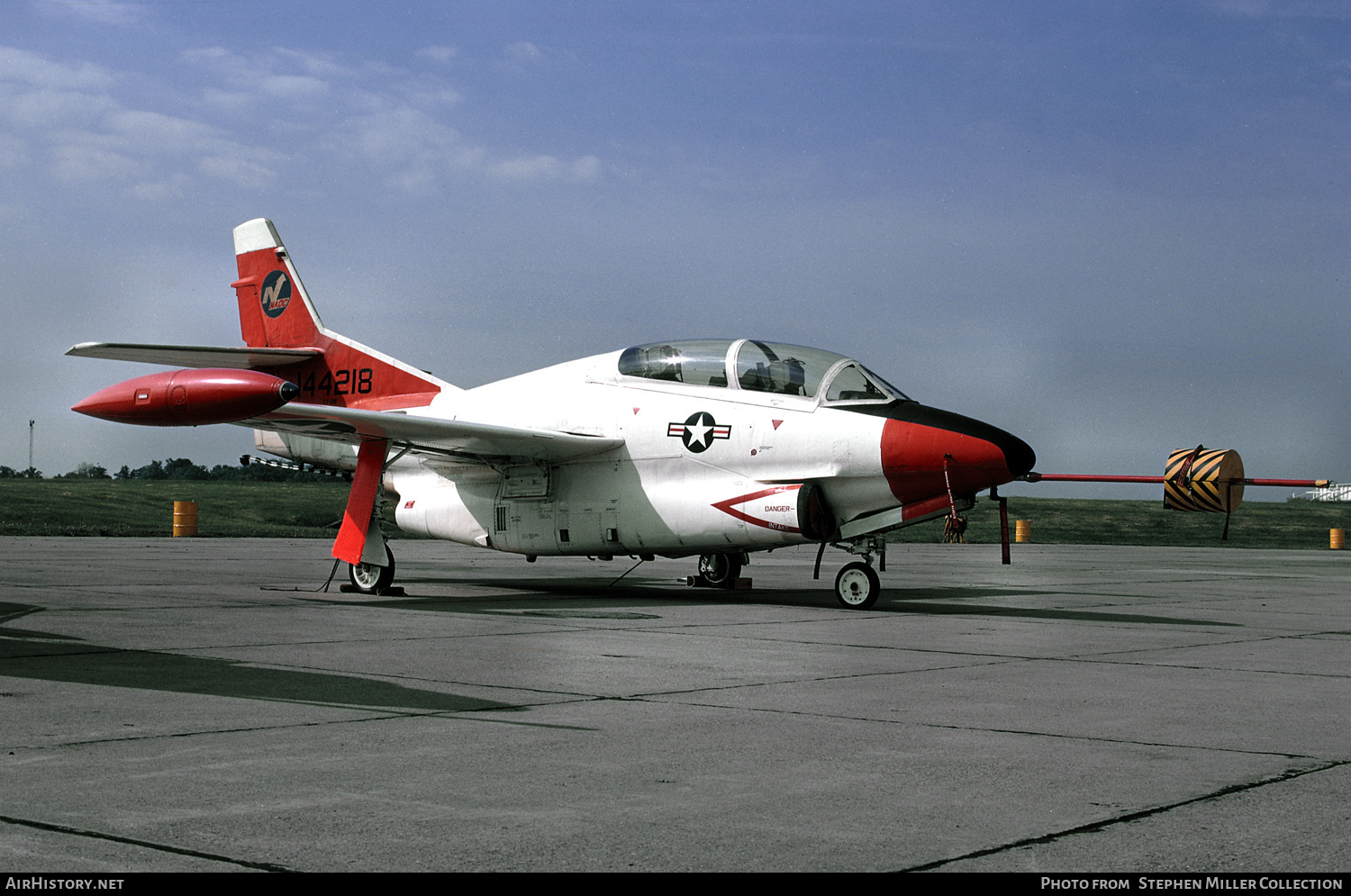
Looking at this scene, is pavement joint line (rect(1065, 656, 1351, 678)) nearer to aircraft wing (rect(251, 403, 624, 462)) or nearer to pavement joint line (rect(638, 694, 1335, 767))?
pavement joint line (rect(638, 694, 1335, 767))

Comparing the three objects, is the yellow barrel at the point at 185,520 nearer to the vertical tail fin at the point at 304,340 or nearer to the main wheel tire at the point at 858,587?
the vertical tail fin at the point at 304,340

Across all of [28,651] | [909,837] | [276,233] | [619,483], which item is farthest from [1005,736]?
[276,233]

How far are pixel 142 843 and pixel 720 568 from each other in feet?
44.1

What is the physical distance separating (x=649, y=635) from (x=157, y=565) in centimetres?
1219

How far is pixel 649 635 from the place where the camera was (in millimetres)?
10188

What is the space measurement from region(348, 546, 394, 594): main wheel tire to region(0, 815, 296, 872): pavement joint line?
11.0m

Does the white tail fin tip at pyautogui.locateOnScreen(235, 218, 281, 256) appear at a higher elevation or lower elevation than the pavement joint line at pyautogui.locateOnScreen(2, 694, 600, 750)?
higher

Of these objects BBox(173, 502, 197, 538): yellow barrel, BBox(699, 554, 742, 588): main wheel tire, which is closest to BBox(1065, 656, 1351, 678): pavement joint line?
BBox(699, 554, 742, 588): main wheel tire

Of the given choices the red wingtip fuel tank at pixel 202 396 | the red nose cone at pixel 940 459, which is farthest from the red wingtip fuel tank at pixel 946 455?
the red wingtip fuel tank at pixel 202 396

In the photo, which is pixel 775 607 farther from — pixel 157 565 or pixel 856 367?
pixel 157 565

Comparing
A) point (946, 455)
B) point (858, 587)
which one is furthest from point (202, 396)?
point (946, 455)

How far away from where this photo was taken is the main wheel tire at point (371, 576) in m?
14.9

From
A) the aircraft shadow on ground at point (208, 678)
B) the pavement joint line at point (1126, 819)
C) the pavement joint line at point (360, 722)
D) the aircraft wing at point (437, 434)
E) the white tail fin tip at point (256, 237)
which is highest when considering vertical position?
the white tail fin tip at point (256, 237)

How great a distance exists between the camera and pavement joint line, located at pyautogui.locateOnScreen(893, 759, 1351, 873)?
11.9 ft
